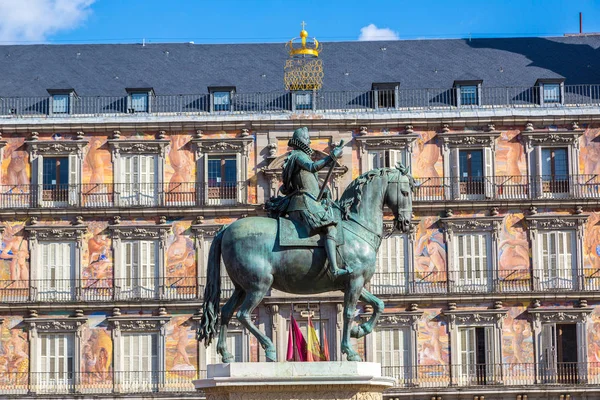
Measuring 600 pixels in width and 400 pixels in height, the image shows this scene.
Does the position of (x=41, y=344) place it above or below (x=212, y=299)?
below

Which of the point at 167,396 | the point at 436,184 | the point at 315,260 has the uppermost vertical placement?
the point at 436,184

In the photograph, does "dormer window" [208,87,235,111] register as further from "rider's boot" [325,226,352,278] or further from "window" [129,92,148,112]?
"rider's boot" [325,226,352,278]

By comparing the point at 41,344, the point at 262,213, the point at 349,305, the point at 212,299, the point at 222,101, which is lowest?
the point at 41,344

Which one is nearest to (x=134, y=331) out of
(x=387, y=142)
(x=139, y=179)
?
(x=139, y=179)

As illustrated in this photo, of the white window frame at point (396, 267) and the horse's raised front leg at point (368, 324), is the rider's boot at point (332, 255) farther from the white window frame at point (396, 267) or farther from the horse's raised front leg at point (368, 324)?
the white window frame at point (396, 267)

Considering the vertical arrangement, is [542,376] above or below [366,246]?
below

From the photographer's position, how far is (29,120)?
55.8 m

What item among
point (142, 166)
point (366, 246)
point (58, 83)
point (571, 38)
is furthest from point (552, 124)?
point (366, 246)

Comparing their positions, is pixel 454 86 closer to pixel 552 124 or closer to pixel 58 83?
pixel 552 124

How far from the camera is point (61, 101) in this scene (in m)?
56.3

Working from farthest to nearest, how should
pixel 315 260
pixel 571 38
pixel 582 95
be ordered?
pixel 571 38, pixel 582 95, pixel 315 260

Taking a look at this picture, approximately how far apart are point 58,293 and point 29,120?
22.3 feet

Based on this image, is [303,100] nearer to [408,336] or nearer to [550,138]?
[550,138]

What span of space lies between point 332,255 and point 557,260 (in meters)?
35.1
